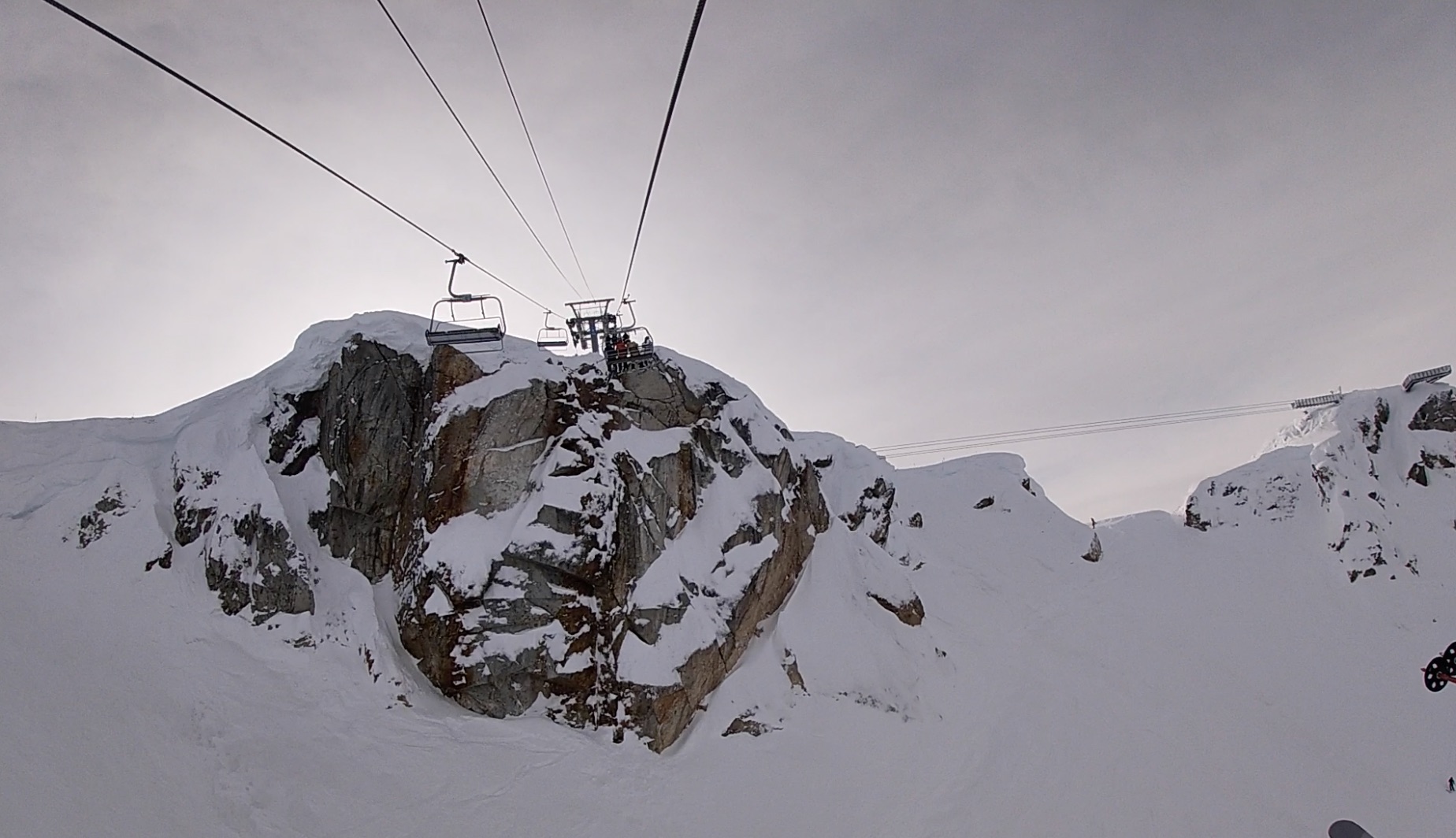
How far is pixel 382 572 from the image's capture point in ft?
59.0

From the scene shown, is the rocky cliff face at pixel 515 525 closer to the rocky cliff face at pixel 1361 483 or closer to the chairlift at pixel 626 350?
the chairlift at pixel 626 350

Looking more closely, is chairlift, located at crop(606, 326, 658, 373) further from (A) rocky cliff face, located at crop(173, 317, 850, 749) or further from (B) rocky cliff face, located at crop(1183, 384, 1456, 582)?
(B) rocky cliff face, located at crop(1183, 384, 1456, 582)

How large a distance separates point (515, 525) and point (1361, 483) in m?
50.2

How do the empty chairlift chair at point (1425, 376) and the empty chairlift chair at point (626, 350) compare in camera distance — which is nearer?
the empty chairlift chair at point (626, 350)

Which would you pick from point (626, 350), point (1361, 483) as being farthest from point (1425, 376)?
point (626, 350)

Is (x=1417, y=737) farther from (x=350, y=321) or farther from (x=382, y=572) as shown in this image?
(x=350, y=321)

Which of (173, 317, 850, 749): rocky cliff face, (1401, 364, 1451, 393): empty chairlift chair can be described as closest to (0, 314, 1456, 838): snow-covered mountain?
(173, 317, 850, 749): rocky cliff face

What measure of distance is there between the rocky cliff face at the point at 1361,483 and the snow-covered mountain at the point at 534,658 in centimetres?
1243

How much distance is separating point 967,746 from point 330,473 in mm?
21760

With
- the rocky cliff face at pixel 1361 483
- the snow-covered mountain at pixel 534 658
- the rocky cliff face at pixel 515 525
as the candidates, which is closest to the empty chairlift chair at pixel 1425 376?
the rocky cliff face at pixel 1361 483

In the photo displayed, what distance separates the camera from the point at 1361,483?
129 ft

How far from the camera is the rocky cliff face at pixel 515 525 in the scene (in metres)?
16.6

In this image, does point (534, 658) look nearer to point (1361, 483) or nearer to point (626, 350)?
point (626, 350)

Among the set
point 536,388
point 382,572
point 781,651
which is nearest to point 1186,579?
point 781,651
